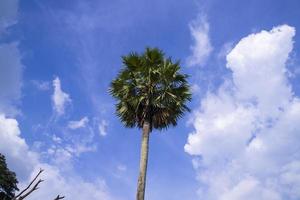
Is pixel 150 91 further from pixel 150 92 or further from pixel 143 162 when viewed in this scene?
pixel 143 162

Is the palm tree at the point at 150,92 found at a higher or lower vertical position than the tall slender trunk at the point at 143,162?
higher

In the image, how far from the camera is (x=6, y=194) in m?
32.9

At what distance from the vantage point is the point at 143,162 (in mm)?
19578

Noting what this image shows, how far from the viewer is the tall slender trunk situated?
18.6 metres

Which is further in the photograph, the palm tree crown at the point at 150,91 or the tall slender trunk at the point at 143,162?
the palm tree crown at the point at 150,91

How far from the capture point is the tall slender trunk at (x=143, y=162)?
18.6 metres

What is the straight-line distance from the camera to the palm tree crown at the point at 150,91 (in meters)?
22.0

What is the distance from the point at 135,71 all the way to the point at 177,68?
228 centimetres

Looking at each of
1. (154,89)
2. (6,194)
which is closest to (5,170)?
(6,194)

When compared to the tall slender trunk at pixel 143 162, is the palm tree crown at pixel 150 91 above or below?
above

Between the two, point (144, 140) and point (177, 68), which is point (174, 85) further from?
point (144, 140)

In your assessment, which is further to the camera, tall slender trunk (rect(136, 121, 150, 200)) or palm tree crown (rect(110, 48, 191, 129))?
palm tree crown (rect(110, 48, 191, 129))

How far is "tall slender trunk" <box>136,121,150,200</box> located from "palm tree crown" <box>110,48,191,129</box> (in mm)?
763

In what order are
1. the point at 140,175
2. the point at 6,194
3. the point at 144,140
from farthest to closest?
the point at 6,194, the point at 144,140, the point at 140,175
